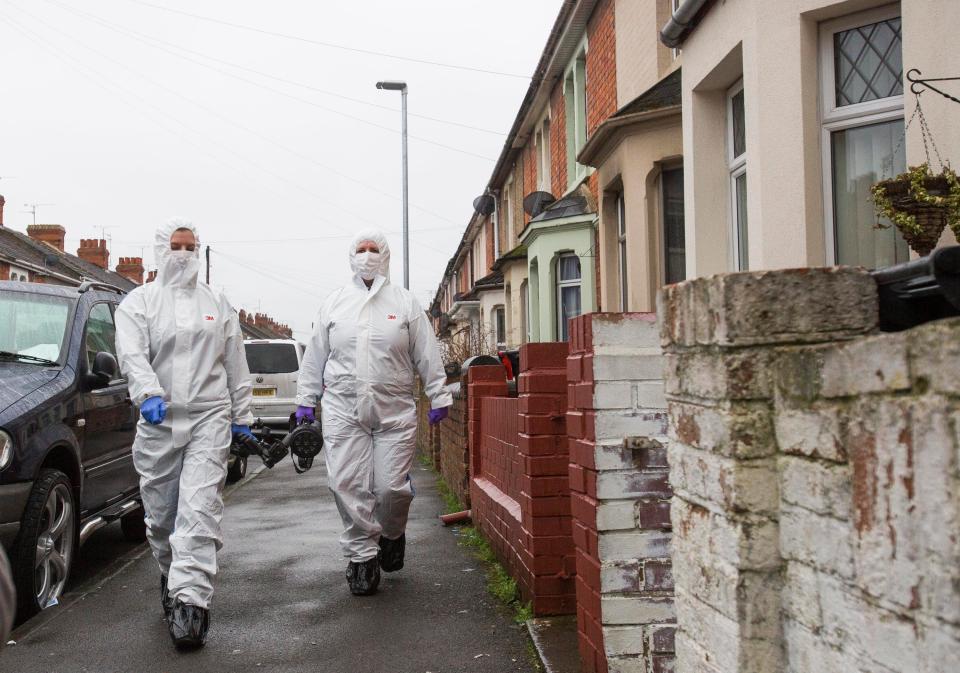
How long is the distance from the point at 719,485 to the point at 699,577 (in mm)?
256

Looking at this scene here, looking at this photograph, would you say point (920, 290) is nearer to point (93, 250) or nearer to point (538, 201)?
point (538, 201)

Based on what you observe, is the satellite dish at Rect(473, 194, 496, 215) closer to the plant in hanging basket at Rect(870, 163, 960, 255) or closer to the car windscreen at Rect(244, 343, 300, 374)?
the car windscreen at Rect(244, 343, 300, 374)

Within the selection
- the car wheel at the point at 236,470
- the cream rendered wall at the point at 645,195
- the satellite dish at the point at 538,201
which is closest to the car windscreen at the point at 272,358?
the satellite dish at the point at 538,201

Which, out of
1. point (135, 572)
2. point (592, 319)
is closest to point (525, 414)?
point (592, 319)

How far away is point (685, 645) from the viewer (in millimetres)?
2377

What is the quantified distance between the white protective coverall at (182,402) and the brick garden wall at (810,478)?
3262 mm

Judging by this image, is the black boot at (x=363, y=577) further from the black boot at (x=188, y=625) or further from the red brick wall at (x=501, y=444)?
the black boot at (x=188, y=625)

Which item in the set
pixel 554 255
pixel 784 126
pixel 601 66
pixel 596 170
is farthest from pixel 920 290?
pixel 554 255

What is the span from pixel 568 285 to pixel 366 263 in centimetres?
1197

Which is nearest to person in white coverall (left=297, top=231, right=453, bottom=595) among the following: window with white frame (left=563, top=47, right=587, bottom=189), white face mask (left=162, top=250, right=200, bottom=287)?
white face mask (left=162, top=250, right=200, bottom=287)

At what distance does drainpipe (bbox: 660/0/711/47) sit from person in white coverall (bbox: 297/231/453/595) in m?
3.63

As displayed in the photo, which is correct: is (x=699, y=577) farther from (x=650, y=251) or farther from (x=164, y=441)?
(x=650, y=251)

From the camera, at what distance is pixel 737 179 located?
8609mm

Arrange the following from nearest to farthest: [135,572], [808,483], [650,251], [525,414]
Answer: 1. [808,483]
2. [525,414]
3. [135,572]
4. [650,251]
